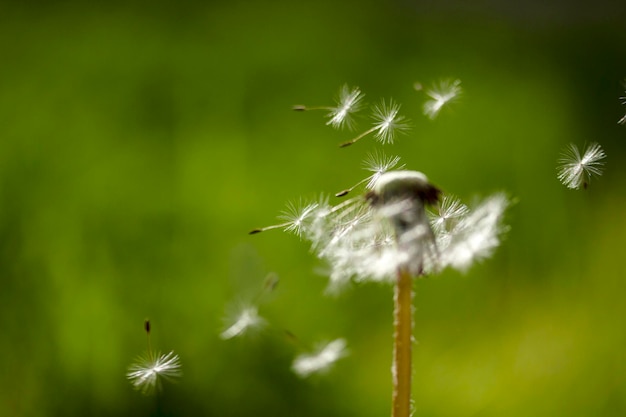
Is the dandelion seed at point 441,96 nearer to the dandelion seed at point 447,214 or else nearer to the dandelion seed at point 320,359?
the dandelion seed at point 447,214

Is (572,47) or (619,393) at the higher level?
(572,47)

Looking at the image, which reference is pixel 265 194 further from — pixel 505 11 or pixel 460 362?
pixel 505 11

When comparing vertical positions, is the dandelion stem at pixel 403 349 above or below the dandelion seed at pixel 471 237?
below

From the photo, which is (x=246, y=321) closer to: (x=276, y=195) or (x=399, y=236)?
(x=399, y=236)

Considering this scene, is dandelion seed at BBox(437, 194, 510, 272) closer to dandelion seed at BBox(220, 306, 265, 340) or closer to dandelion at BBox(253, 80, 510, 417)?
dandelion at BBox(253, 80, 510, 417)

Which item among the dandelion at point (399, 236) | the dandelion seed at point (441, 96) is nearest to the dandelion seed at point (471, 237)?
the dandelion at point (399, 236)

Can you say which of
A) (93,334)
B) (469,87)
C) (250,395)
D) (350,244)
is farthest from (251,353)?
(469,87)

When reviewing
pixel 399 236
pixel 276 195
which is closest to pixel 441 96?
pixel 399 236
